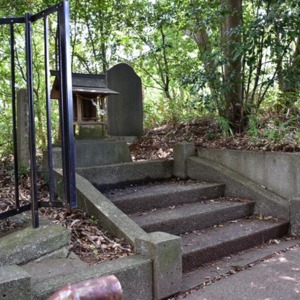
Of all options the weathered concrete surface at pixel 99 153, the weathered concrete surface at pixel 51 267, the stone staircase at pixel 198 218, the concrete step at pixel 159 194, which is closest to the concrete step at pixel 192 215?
the stone staircase at pixel 198 218

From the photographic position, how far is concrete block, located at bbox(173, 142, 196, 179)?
5.50 m

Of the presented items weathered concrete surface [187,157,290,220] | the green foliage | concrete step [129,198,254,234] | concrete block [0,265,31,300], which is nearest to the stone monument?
the green foliage

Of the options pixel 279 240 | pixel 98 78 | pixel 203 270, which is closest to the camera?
pixel 203 270

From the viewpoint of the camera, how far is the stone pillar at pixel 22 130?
4.78m

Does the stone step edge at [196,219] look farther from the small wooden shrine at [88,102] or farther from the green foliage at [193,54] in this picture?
the small wooden shrine at [88,102]

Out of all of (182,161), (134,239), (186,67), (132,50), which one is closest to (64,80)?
(134,239)

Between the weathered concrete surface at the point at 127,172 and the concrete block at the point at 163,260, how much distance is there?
6.20 feet

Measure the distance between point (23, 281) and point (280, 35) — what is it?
489 centimetres

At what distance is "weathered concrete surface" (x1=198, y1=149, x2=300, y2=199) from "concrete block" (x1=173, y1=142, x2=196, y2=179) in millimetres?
437

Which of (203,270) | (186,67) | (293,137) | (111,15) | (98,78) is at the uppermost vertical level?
(111,15)

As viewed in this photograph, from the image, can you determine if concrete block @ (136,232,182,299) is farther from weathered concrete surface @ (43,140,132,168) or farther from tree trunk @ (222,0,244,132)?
tree trunk @ (222,0,244,132)

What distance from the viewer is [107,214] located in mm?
3404

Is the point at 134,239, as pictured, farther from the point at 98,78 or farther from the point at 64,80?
the point at 98,78

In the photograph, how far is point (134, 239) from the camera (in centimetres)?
304
